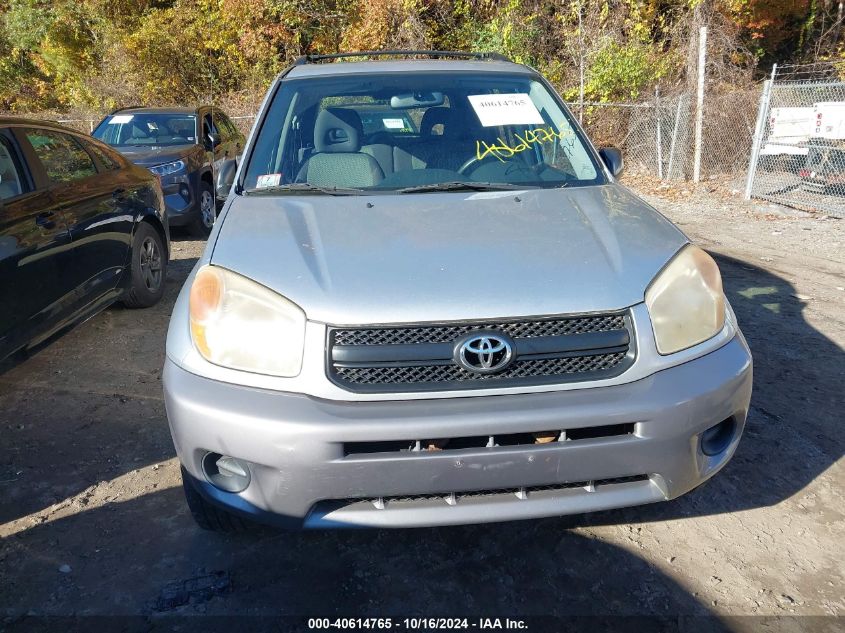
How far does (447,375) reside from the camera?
2.15 m

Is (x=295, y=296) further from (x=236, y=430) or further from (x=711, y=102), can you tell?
(x=711, y=102)

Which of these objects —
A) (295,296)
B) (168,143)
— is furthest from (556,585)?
(168,143)

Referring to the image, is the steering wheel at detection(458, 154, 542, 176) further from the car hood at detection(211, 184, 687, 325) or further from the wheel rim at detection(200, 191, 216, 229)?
the wheel rim at detection(200, 191, 216, 229)

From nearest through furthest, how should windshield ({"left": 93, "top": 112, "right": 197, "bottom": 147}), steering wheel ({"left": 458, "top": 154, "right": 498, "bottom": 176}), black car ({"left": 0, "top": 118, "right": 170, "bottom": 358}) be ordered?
steering wheel ({"left": 458, "top": 154, "right": 498, "bottom": 176})
black car ({"left": 0, "top": 118, "right": 170, "bottom": 358})
windshield ({"left": 93, "top": 112, "right": 197, "bottom": 147})

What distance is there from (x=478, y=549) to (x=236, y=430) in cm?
109

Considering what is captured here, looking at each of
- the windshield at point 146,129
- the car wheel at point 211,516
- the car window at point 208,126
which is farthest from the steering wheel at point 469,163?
the car window at point 208,126

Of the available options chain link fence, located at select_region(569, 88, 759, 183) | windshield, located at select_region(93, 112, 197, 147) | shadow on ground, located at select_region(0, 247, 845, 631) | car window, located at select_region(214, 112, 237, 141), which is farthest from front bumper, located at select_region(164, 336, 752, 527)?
chain link fence, located at select_region(569, 88, 759, 183)

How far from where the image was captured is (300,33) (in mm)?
20594

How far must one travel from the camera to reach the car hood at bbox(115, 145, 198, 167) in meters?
7.69

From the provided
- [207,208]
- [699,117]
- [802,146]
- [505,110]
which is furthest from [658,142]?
[505,110]

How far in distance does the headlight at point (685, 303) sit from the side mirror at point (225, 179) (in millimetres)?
2114

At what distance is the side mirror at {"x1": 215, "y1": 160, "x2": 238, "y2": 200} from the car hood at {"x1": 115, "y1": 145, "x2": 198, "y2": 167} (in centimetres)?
464

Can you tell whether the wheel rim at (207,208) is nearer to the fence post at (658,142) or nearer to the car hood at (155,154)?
the car hood at (155,154)

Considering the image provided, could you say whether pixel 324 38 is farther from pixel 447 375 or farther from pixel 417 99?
pixel 447 375
